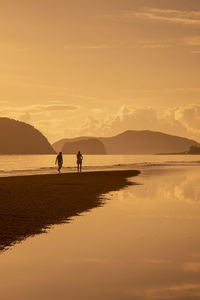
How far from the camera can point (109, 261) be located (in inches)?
400

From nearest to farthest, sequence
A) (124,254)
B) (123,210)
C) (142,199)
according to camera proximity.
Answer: (124,254)
(123,210)
(142,199)

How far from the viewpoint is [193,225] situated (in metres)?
15.3

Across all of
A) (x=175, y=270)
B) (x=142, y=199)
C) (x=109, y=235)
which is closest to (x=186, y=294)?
(x=175, y=270)

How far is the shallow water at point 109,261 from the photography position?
7898mm

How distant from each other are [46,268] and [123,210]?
10.1 metres

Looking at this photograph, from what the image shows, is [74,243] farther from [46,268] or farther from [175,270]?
[175,270]

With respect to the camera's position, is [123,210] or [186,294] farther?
[123,210]

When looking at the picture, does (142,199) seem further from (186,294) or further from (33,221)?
(186,294)

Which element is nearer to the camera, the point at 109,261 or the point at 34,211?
the point at 109,261

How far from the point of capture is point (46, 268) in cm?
951

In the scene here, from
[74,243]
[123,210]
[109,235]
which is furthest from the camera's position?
[123,210]

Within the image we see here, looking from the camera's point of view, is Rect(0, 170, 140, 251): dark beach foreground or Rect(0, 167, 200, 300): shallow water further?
Rect(0, 170, 140, 251): dark beach foreground

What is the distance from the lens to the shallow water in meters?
7.90

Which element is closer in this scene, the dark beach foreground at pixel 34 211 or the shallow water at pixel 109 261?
the shallow water at pixel 109 261
